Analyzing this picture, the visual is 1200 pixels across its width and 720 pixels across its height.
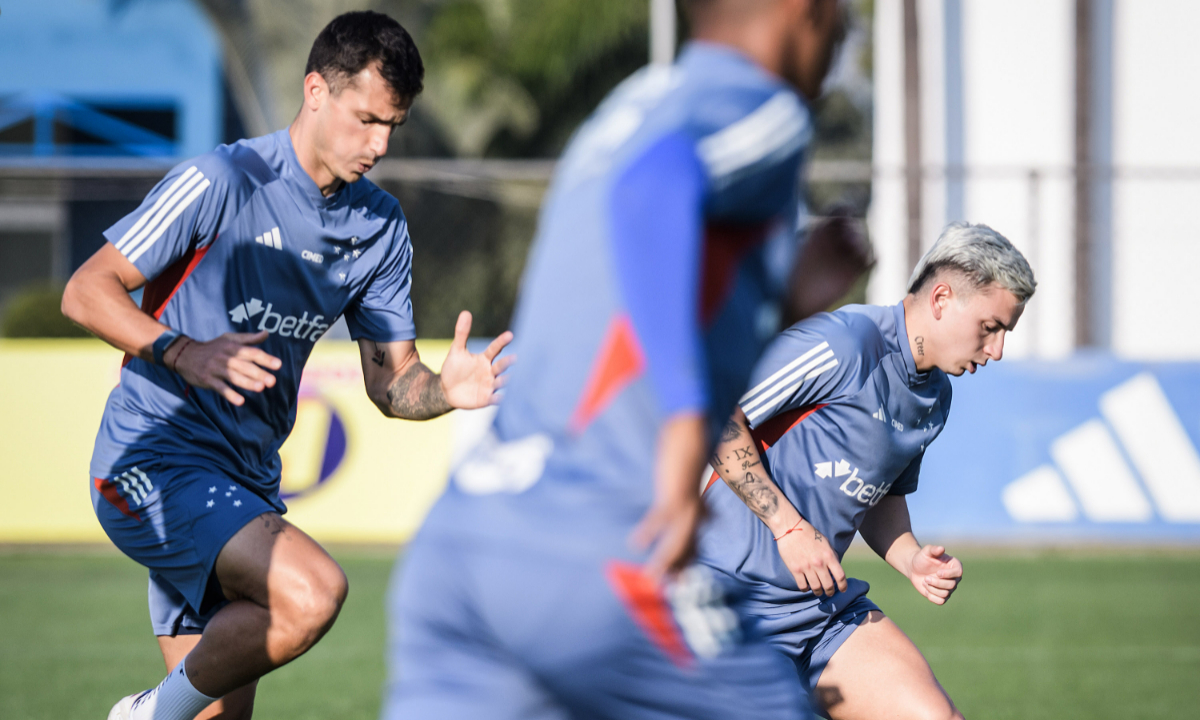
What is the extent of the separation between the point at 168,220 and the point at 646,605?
2.30 meters

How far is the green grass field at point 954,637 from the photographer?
6035 mm

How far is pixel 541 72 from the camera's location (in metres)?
25.5

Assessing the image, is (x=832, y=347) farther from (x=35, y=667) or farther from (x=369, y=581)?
(x=369, y=581)

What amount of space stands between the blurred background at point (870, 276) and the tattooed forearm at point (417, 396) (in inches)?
57.3

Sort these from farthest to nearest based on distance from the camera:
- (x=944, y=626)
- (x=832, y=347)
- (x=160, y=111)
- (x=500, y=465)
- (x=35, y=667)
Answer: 1. (x=160, y=111)
2. (x=944, y=626)
3. (x=35, y=667)
4. (x=832, y=347)
5. (x=500, y=465)

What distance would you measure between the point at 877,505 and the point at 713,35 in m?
2.49

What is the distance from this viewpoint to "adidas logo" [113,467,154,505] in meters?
3.71

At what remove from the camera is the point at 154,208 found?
11.7ft

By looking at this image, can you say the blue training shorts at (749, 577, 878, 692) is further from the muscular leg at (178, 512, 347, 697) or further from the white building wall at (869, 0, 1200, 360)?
the white building wall at (869, 0, 1200, 360)

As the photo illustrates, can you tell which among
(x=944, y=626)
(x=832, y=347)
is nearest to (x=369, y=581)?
(x=944, y=626)

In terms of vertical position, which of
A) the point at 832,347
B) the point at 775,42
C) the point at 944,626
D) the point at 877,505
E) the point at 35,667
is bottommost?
the point at 944,626

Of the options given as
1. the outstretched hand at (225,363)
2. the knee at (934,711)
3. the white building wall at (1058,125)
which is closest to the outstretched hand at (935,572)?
the knee at (934,711)

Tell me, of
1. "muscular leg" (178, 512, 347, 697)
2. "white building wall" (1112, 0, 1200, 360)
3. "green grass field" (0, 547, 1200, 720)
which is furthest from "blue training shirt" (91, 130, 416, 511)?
"white building wall" (1112, 0, 1200, 360)

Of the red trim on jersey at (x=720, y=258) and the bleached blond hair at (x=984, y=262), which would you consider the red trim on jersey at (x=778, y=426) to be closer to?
the bleached blond hair at (x=984, y=262)
